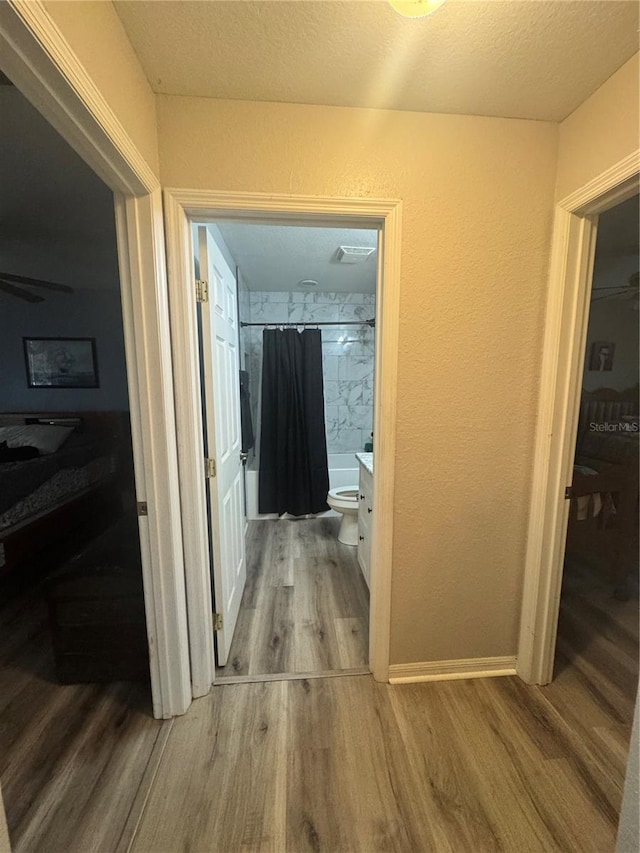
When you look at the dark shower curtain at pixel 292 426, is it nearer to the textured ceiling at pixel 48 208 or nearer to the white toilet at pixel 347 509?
the white toilet at pixel 347 509

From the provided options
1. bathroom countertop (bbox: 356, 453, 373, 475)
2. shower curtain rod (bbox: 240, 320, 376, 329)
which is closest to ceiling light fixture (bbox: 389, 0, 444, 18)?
bathroom countertop (bbox: 356, 453, 373, 475)

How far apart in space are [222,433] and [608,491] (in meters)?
2.39

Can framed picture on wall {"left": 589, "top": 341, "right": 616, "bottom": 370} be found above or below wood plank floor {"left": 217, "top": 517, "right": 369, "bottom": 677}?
above

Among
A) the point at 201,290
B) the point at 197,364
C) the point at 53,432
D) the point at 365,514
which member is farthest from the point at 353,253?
the point at 53,432

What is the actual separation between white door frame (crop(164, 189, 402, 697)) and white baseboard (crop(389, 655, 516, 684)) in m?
0.17

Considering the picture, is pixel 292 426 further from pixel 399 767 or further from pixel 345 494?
pixel 399 767

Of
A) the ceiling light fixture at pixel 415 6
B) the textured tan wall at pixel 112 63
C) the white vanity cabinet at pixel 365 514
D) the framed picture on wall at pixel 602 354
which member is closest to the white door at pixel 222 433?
the textured tan wall at pixel 112 63

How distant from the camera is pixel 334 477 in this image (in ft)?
12.3

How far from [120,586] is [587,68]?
259 cm

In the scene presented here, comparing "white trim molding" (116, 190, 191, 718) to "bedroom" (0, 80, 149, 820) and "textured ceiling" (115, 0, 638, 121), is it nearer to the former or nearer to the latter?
"bedroom" (0, 80, 149, 820)

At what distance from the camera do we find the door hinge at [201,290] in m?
1.42

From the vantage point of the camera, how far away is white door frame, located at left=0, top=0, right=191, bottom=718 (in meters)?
0.80

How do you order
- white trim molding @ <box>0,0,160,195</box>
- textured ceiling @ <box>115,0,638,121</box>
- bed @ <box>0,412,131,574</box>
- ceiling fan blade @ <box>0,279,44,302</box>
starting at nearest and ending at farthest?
white trim molding @ <box>0,0,160,195</box> < textured ceiling @ <box>115,0,638,121</box> < bed @ <box>0,412,131,574</box> < ceiling fan blade @ <box>0,279,44,302</box>

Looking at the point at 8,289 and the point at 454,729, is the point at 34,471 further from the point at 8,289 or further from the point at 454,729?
the point at 454,729
